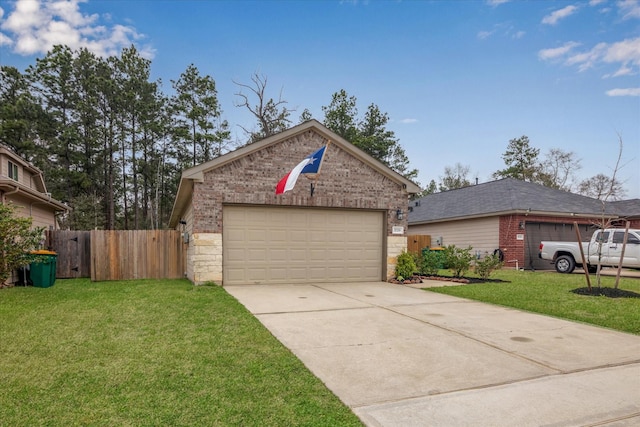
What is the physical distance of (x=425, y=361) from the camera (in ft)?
13.5

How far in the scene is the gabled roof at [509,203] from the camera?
16906mm

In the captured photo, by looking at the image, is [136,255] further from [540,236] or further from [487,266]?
[540,236]

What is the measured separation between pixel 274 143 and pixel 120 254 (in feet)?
20.7

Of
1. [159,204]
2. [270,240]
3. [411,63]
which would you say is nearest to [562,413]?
[270,240]

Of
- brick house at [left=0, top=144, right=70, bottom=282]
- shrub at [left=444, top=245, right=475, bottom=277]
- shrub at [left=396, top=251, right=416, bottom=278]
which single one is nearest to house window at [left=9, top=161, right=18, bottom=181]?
brick house at [left=0, top=144, right=70, bottom=282]

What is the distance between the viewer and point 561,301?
802 cm

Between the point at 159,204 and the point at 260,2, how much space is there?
24432 mm

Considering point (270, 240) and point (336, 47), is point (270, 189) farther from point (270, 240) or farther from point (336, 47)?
point (336, 47)

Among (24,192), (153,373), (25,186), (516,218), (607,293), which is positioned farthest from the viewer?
(516,218)

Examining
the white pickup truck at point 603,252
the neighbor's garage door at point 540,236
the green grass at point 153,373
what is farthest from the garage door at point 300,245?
the neighbor's garage door at point 540,236

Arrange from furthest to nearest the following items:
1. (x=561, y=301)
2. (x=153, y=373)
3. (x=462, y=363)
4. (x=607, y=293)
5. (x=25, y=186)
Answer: (x=25, y=186) → (x=607, y=293) → (x=561, y=301) → (x=462, y=363) → (x=153, y=373)

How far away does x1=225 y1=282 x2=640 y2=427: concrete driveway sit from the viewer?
9.56 feet

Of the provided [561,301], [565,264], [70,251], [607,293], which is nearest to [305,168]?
[561,301]

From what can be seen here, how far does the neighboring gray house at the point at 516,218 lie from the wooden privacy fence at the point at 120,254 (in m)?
13.7
